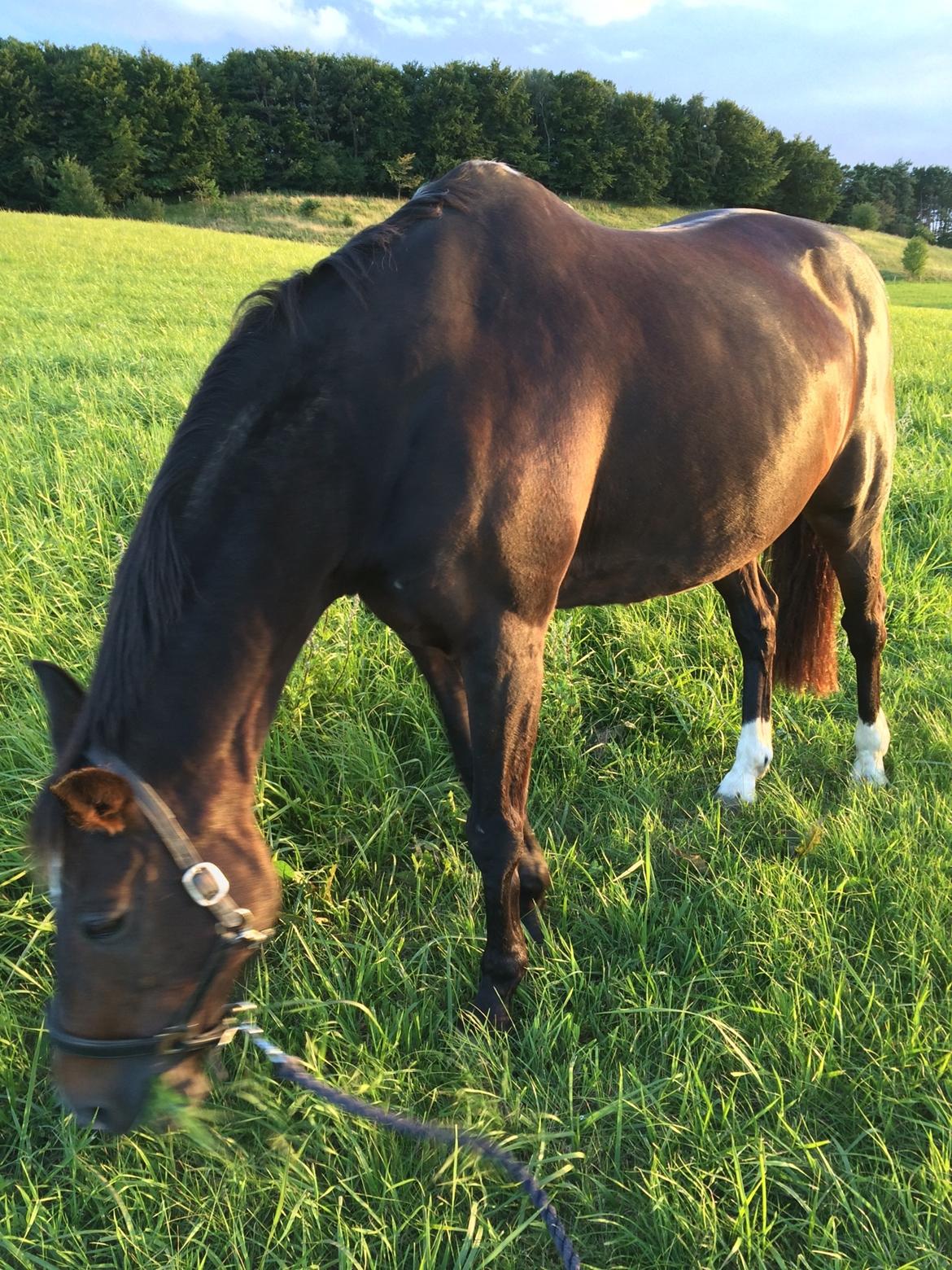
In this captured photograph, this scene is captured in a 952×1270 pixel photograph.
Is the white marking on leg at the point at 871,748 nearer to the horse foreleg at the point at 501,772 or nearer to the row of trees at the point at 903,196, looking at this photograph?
the horse foreleg at the point at 501,772

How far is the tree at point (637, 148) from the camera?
5550cm

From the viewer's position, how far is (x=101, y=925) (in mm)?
1331

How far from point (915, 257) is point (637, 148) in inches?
871

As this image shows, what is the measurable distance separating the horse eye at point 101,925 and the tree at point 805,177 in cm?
7520

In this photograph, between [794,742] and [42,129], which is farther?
[42,129]

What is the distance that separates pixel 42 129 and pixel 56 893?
58.0 metres

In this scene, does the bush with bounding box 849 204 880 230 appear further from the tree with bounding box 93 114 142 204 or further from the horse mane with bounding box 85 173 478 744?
the horse mane with bounding box 85 173 478 744

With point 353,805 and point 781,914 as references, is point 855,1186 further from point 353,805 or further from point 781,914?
point 353,805

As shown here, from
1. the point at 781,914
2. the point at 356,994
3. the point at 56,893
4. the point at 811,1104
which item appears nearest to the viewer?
the point at 56,893

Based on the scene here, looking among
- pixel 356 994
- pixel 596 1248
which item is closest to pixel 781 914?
pixel 596 1248

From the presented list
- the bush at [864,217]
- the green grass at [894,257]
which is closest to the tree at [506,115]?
the green grass at [894,257]

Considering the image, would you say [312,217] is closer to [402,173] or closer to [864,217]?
[402,173]

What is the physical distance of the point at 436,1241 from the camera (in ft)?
4.72

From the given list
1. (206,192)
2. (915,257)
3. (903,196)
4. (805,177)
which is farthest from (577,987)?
(903,196)
